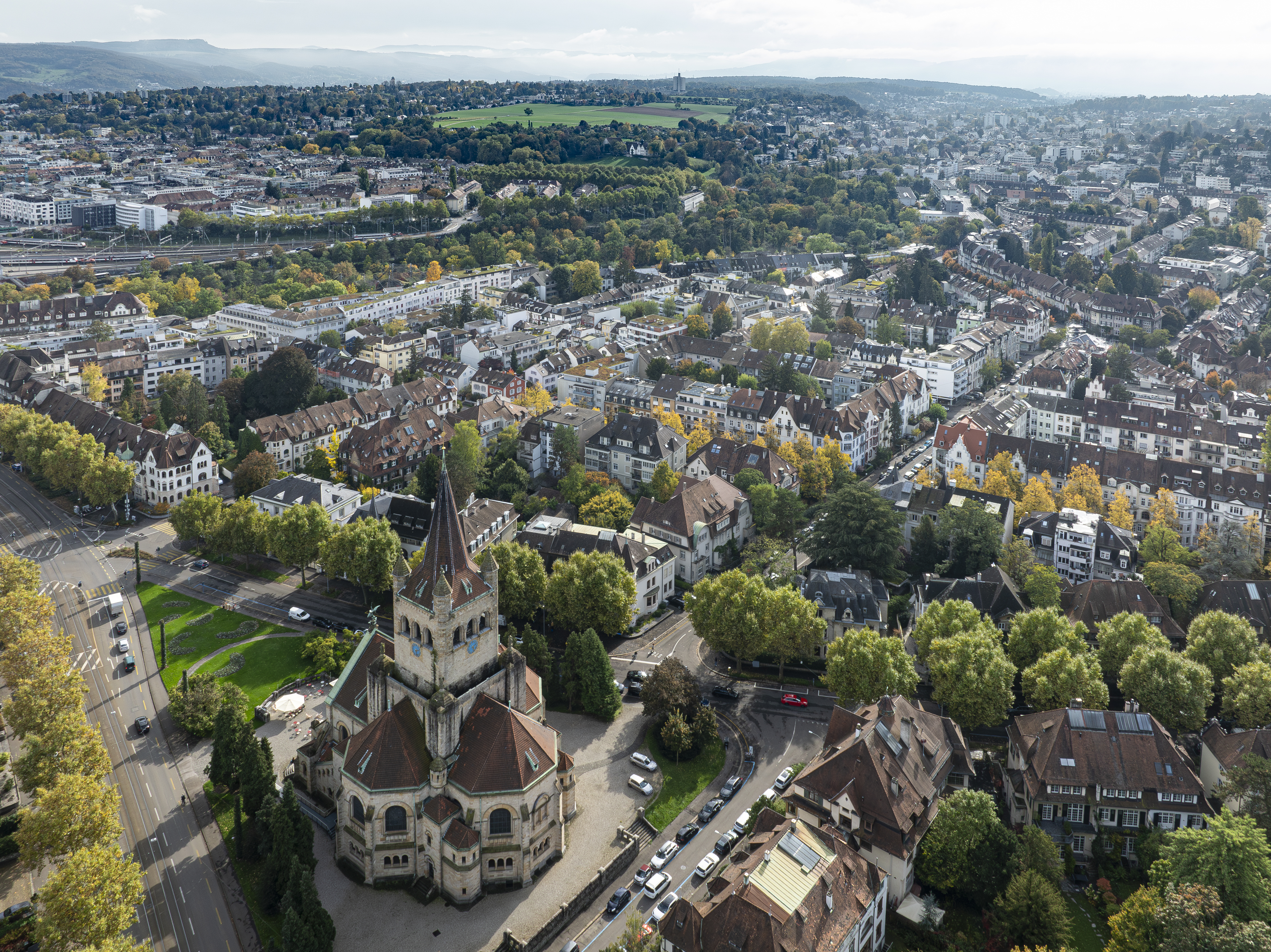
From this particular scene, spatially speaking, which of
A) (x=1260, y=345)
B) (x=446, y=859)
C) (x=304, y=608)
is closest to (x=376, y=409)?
(x=304, y=608)

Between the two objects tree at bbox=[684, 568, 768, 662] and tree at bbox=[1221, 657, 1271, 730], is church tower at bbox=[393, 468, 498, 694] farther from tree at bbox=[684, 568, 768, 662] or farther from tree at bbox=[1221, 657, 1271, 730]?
tree at bbox=[1221, 657, 1271, 730]

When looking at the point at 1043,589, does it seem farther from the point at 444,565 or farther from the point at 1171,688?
Answer: the point at 444,565

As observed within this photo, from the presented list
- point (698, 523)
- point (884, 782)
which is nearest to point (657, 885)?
point (884, 782)

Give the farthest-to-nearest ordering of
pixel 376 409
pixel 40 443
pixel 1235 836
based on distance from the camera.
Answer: pixel 376 409, pixel 40 443, pixel 1235 836

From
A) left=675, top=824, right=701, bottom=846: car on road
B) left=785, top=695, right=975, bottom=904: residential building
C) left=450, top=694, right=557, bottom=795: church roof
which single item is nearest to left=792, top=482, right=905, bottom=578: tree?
left=785, top=695, right=975, bottom=904: residential building

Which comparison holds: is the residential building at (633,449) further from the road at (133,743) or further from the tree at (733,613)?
the road at (133,743)

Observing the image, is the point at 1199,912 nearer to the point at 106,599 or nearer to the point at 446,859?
the point at 446,859
